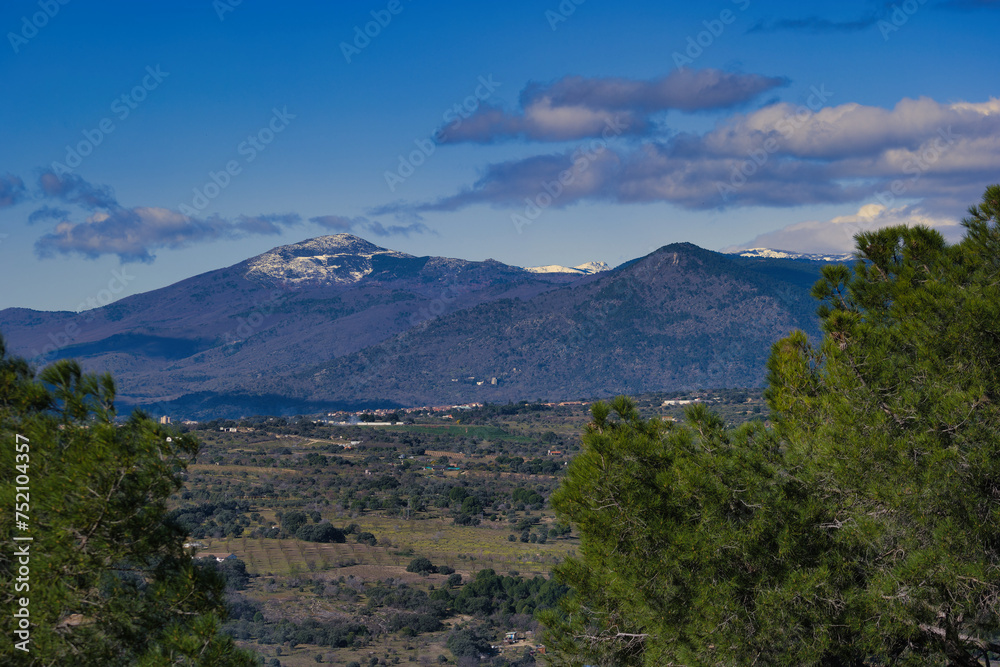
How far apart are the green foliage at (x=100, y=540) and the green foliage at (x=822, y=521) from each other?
13.1 ft

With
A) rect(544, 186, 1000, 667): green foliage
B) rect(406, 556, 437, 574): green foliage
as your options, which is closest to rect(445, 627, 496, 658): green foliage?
rect(406, 556, 437, 574): green foliage

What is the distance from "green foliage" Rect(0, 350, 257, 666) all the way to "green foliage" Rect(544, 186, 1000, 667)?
3988mm

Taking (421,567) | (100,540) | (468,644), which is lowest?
(421,567)

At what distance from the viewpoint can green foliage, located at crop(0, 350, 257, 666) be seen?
661cm

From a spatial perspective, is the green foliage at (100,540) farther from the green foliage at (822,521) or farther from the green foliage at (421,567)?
the green foliage at (421,567)

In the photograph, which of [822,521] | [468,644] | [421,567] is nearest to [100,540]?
[822,521]

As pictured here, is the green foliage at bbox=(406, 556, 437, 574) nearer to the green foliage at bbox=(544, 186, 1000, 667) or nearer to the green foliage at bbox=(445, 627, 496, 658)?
the green foliage at bbox=(445, 627, 496, 658)

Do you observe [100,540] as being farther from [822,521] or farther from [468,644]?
[468,644]

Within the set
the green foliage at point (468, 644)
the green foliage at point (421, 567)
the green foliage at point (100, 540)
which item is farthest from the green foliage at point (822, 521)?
the green foliage at point (421, 567)

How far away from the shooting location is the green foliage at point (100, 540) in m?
6.61

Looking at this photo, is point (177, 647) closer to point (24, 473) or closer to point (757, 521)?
point (24, 473)

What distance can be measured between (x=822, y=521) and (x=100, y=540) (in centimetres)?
687

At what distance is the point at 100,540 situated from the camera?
685cm

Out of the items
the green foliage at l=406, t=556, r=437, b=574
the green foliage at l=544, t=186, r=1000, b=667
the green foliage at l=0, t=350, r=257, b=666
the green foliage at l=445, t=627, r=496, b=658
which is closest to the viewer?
the green foliage at l=0, t=350, r=257, b=666
